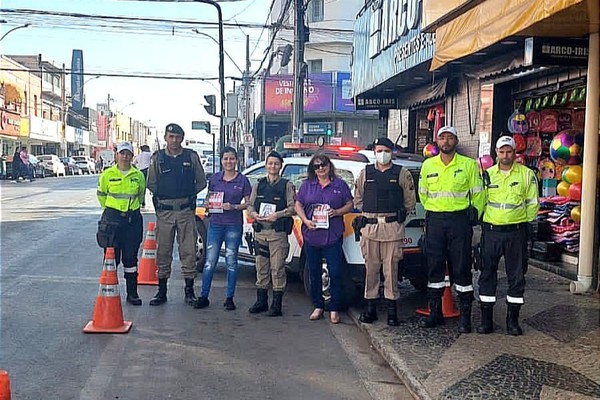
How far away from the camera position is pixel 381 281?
24.3ft

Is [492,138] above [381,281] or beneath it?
above

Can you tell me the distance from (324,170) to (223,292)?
2.48m

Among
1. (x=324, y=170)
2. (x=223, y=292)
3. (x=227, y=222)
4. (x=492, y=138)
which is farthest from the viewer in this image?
(x=492, y=138)

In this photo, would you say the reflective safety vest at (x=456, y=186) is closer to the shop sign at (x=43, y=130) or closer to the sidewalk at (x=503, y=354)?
the sidewalk at (x=503, y=354)

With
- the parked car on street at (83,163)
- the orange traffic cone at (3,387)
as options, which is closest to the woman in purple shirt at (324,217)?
the orange traffic cone at (3,387)

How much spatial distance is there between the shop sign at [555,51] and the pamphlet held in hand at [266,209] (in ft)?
11.4

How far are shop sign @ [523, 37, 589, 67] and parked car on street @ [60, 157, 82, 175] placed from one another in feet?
171

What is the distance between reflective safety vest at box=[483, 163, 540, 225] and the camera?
6.46 metres

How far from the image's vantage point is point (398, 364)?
5824 mm

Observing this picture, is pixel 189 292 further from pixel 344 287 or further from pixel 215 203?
pixel 344 287

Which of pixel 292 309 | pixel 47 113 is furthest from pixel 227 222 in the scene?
pixel 47 113

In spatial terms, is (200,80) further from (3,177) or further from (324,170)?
(324,170)

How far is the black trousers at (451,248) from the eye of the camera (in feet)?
21.8

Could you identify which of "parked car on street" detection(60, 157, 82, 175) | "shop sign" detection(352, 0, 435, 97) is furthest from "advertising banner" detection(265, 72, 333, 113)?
"parked car on street" detection(60, 157, 82, 175)
